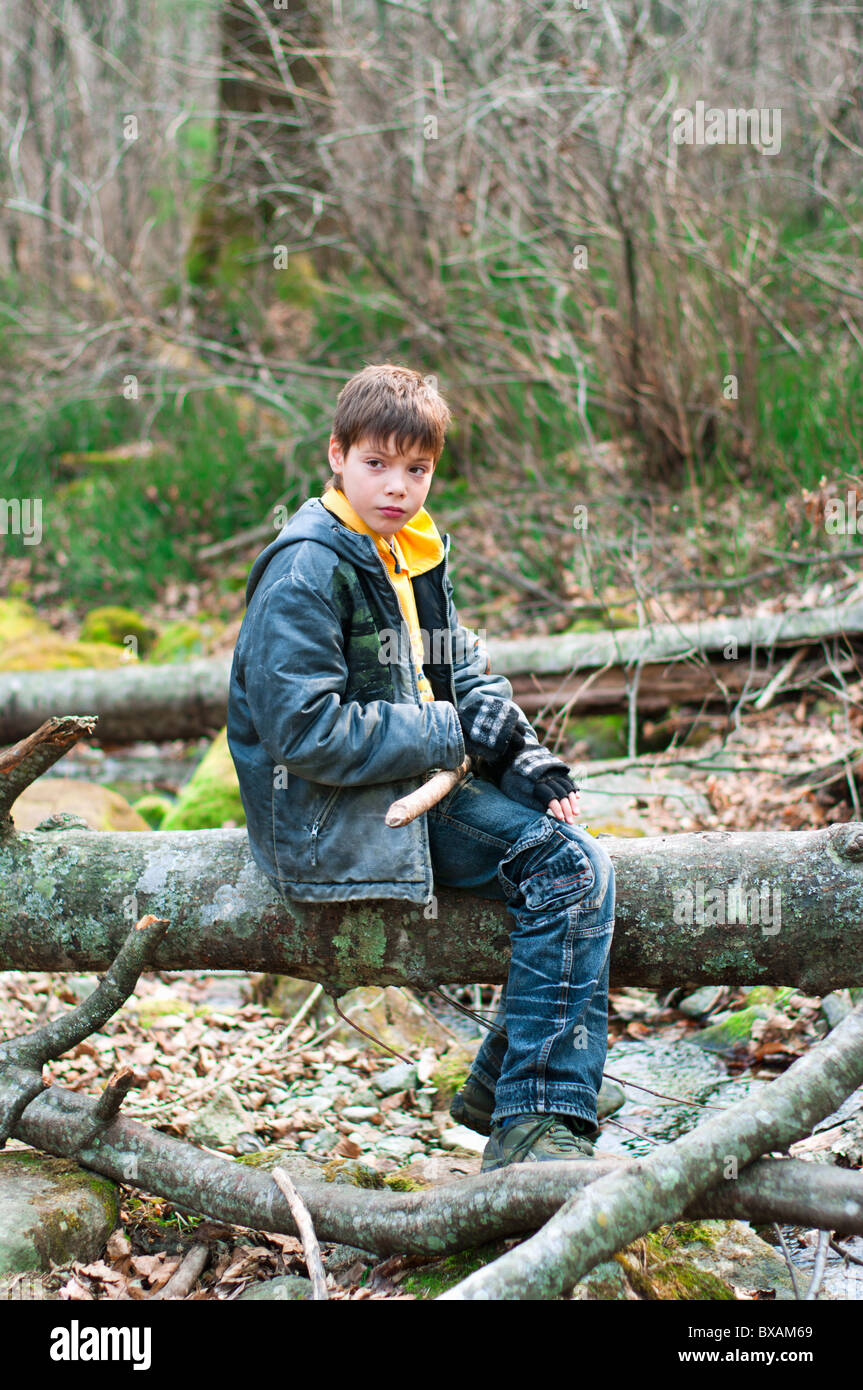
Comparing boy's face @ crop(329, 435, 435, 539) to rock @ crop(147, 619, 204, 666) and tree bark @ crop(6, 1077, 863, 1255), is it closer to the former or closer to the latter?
tree bark @ crop(6, 1077, 863, 1255)

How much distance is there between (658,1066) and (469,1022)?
79 cm

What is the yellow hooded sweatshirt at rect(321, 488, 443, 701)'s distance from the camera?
2.61 m

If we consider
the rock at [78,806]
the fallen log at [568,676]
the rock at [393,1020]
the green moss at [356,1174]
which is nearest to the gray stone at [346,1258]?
the green moss at [356,1174]

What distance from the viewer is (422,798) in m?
2.31

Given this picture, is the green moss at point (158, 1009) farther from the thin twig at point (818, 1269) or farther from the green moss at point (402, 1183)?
the thin twig at point (818, 1269)

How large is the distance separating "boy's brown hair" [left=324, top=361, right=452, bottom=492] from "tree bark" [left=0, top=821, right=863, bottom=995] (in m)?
1.00

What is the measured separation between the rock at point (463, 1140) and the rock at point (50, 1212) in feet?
3.26

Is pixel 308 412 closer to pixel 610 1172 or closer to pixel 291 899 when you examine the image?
pixel 291 899

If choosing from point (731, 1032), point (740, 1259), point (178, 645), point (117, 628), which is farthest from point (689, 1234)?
point (117, 628)

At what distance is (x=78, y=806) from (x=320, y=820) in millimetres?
3002

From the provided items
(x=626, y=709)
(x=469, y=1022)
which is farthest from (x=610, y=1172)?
(x=626, y=709)

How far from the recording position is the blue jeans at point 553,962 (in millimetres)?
2418
